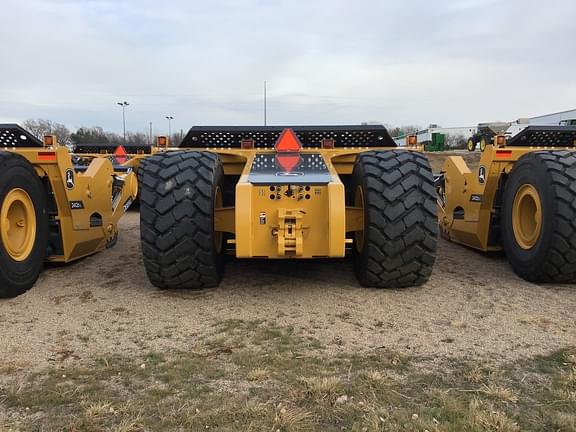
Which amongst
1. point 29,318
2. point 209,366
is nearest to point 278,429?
point 209,366

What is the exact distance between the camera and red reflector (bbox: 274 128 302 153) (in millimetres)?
5117

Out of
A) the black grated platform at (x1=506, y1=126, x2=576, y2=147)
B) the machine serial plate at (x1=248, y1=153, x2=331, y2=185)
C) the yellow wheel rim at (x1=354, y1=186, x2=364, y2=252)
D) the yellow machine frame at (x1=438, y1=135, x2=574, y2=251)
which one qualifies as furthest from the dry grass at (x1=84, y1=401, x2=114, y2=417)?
the black grated platform at (x1=506, y1=126, x2=576, y2=147)

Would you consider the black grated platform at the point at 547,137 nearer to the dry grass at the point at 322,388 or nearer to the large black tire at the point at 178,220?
the large black tire at the point at 178,220

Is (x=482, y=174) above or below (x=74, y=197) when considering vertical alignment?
above

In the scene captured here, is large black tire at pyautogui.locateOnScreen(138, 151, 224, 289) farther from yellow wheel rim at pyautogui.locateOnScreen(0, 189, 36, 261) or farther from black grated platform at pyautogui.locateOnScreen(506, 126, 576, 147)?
black grated platform at pyautogui.locateOnScreen(506, 126, 576, 147)

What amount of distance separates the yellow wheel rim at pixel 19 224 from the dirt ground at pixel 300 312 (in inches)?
16.7

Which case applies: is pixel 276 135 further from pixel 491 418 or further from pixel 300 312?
pixel 491 418

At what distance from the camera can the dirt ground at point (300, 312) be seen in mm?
3506

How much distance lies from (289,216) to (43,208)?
9.36 feet

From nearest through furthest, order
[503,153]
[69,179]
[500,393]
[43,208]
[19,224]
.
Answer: [500,393], [19,224], [43,208], [69,179], [503,153]

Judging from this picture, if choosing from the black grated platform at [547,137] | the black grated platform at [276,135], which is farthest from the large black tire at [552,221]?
the black grated platform at [276,135]

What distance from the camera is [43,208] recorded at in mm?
5430

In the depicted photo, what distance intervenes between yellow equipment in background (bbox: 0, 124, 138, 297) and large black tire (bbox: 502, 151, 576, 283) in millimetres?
4886

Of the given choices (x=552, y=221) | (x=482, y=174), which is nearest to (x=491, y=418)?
(x=552, y=221)
